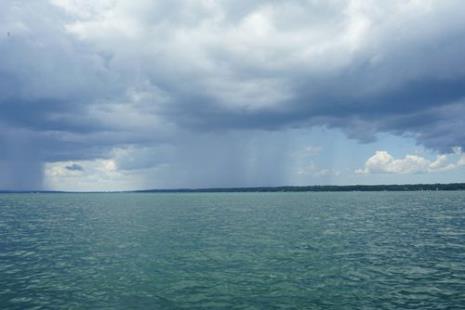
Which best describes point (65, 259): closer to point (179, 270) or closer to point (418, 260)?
point (179, 270)

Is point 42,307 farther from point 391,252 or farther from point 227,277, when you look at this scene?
point 391,252

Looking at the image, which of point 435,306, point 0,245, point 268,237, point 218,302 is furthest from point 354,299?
point 0,245

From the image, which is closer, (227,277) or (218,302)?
(218,302)

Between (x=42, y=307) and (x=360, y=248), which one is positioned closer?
(x=42, y=307)

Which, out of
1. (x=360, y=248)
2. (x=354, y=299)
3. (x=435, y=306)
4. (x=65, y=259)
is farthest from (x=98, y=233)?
Result: (x=435, y=306)

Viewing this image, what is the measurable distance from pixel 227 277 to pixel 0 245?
3749 centimetres

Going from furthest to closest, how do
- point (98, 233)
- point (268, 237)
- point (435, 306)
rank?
point (98, 233) < point (268, 237) < point (435, 306)

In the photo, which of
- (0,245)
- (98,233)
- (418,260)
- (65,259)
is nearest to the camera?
(418,260)

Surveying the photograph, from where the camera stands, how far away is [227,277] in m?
31.4

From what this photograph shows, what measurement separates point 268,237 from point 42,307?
35.1 metres

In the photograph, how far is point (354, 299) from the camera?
83.7 ft

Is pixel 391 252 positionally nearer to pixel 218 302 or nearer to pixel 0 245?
pixel 218 302

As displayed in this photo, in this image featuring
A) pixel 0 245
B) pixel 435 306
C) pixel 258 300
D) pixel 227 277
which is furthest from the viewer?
pixel 0 245

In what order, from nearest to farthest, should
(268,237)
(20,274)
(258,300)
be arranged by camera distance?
(258,300), (20,274), (268,237)
